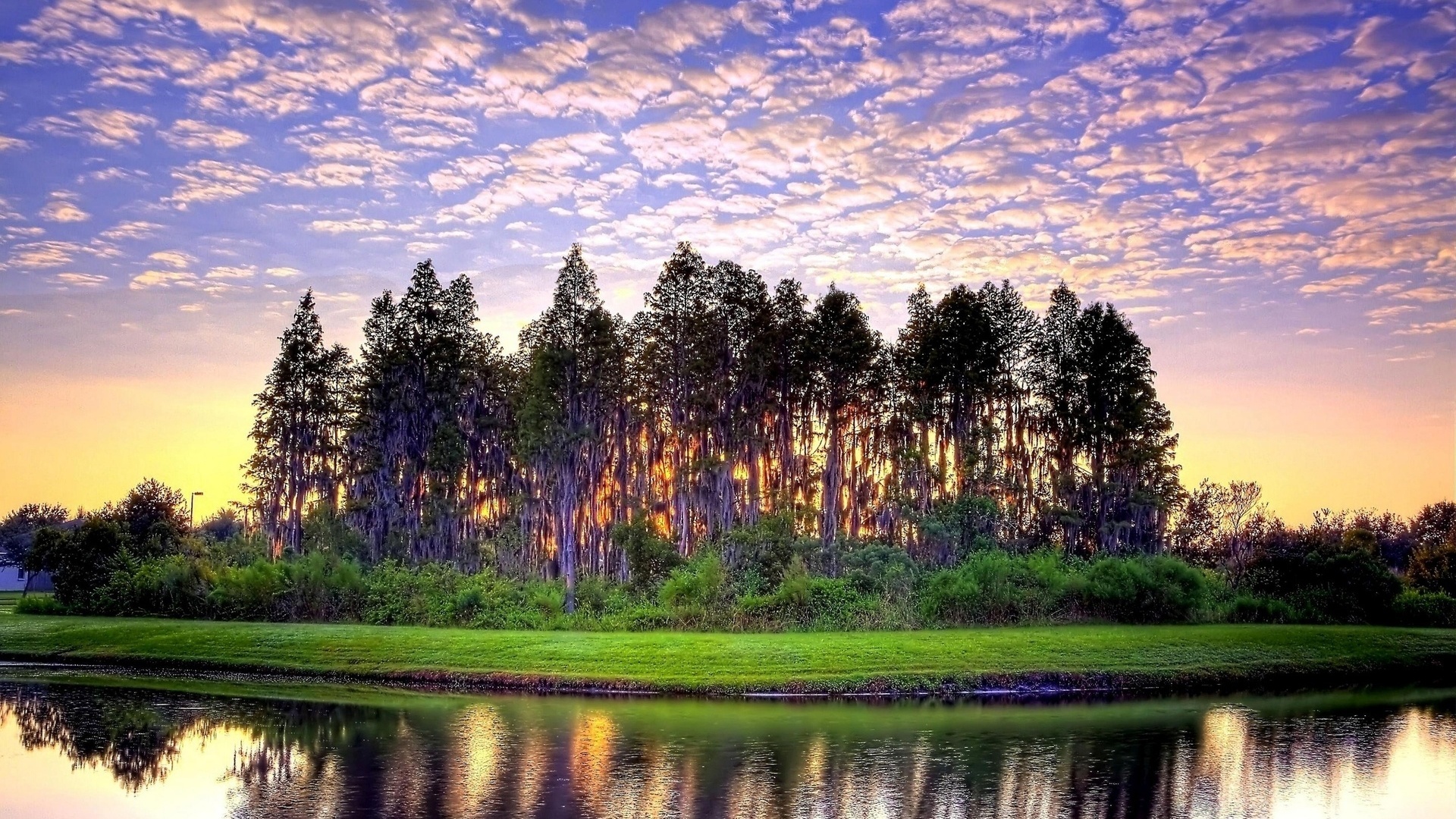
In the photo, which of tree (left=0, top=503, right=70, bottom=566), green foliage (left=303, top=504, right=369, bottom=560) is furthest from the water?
tree (left=0, top=503, right=70, bottom=566)

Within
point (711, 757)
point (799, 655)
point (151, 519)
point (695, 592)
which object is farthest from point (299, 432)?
point (711, 757)

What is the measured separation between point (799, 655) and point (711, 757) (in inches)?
491

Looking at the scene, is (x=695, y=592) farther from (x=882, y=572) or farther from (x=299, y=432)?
(x=299, y=432)

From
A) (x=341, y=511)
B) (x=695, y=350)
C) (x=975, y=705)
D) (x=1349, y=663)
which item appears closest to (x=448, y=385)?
(x=341, y=511)

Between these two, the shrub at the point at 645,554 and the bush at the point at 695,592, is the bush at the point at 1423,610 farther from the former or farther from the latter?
the shrub at the point at 645,554

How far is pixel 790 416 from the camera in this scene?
6169 cm

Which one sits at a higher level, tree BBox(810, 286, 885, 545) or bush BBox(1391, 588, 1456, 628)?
tree BBox(810, 286, 885, 545)

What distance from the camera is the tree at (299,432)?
213ft

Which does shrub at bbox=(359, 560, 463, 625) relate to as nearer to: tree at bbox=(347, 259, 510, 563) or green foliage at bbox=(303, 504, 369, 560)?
green foliage at bbox=(303, 504, 369, 560)

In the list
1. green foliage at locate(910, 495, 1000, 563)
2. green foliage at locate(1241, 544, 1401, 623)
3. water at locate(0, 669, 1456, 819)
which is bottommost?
water at locate(0, 669, 1456, 819)

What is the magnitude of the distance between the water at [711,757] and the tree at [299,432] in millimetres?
38748

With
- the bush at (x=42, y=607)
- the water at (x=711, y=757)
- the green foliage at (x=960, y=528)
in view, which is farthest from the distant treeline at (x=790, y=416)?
the water at (x=711, y=757)

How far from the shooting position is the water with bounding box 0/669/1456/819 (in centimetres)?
1588

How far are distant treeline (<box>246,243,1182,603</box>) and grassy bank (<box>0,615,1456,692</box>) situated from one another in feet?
57.8
